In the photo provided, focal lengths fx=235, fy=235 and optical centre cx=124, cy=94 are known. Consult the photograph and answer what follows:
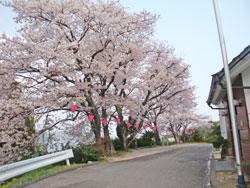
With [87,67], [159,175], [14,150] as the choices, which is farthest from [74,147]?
[159,175]

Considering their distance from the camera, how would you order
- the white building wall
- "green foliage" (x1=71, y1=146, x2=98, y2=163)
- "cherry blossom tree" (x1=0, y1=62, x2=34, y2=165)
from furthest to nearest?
1. "green foliage" (x1=71, y1=146, x2=98, y2=163)
2. "cherry blossom tree" (x1=0, y1=62, x2=34, y2=165)
3. the white building wall

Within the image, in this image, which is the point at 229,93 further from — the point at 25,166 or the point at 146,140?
the point at 146,140

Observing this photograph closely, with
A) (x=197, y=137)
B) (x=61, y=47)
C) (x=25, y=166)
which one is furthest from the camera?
(x=197, y=137)

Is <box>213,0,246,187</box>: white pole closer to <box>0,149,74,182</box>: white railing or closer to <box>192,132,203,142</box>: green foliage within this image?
<box>0,149,74,182</box>: white railing

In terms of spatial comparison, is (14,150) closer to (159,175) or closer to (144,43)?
(159,175)

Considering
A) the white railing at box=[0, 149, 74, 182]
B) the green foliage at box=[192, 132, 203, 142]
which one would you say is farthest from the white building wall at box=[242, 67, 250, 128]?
the green foliage at box=[192, 132, 203, 142]

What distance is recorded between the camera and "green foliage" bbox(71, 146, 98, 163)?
12.2 m

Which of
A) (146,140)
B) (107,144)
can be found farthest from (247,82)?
(146,140)

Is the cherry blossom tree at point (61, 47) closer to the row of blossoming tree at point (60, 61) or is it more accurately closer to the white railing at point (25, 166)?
the row of blossoming tree at point (60, 61)

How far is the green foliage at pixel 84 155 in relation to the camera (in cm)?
1220

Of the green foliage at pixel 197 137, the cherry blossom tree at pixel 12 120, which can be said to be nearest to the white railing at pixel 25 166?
the cherry blossom tree at pixel 12 120

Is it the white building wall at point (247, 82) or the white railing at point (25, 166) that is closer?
the white building wall at point (247, 82)

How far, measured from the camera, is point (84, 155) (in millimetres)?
12281

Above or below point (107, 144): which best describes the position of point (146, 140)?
below
